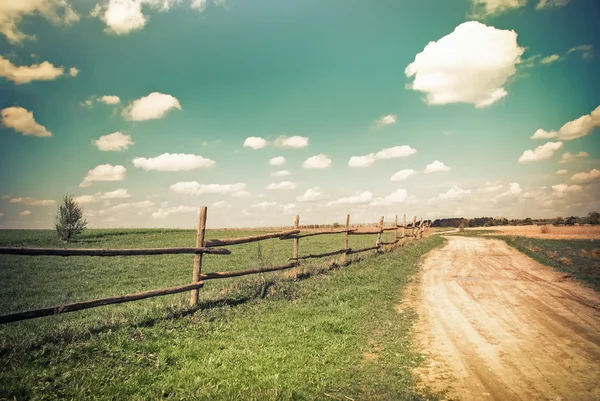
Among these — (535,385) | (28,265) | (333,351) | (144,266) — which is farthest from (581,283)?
(28,265)

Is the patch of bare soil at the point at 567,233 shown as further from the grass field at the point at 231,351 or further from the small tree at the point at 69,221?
the small tree at the point at 69,221

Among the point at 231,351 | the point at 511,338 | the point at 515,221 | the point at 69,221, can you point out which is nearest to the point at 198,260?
the point at 231,351

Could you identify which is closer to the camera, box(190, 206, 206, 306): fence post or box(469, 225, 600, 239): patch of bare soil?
→ box(190, 206, 206, 306): fence post

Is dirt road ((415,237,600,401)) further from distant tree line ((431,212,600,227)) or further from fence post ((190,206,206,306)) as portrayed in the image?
distant tree line ((431,212,600,227))

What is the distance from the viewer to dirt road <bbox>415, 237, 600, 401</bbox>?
383 centimetres

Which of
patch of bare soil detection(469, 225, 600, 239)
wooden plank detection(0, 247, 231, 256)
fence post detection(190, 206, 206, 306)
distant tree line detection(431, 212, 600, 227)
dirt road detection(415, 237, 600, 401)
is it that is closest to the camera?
dirt road detection(415, 237, 600, 401)

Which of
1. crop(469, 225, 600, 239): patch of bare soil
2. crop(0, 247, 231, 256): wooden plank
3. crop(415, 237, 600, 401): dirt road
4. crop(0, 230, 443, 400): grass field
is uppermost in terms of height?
crop(0, 247, 231, 256): wooden plank

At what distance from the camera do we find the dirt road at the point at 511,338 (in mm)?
3828

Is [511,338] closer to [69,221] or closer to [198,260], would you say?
[198,260]

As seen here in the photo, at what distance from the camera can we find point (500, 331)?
571cm

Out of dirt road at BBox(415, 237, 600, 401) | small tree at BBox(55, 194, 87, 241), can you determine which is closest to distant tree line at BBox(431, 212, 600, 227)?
dirt road at BBox(415, 237, 600, 401)

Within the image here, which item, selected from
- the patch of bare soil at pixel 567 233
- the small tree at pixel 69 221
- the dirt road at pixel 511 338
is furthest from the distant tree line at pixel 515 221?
the small tree at pixel 69 221

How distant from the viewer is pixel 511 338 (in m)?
5.34

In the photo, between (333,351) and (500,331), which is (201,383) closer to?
(333,351)
